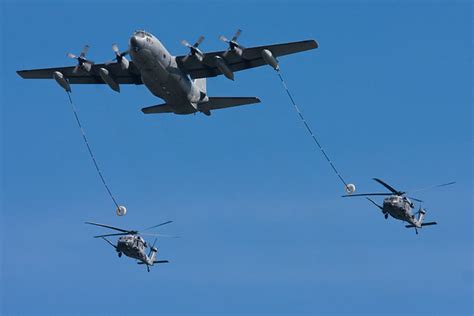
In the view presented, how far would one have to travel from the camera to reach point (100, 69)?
71.3 m

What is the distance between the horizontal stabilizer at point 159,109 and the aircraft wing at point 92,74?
2.61 metres

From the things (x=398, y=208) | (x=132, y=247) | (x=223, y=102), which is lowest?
(x=132, y=247)

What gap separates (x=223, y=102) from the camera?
2771 inches

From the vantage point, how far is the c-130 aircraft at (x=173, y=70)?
214 feet

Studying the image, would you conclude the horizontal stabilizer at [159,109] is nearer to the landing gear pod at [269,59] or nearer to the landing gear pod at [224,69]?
the landing gear pod at [224,69]

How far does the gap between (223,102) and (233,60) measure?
3.33 meters

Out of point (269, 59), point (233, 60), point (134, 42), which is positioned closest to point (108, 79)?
point (134, 42)

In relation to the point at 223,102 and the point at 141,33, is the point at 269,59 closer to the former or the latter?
the point at 223,102

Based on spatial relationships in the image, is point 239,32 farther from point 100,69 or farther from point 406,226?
point 406,226

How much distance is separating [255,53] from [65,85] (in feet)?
47.7

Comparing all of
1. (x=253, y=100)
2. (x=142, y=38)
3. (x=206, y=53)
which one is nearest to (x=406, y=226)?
(x=253, y=100)

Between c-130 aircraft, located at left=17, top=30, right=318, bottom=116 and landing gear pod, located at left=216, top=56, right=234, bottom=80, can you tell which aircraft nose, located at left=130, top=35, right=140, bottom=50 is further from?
landing gear pod, located at left=216, top=56, right=234, bottom=80

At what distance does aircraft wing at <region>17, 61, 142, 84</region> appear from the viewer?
7244cm

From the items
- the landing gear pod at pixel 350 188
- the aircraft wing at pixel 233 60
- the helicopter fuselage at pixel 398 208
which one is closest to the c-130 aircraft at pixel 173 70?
the aircraft wing at pixel 233 60
